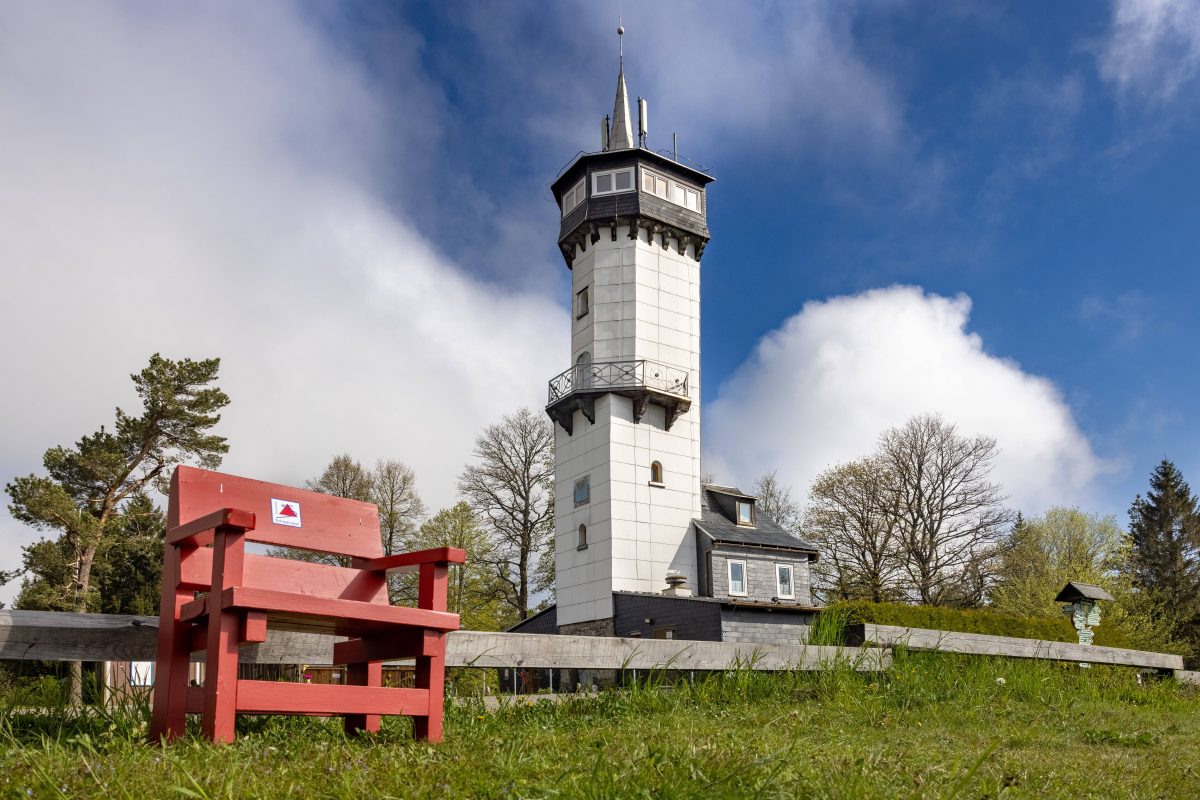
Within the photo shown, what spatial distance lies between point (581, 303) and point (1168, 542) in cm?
3652

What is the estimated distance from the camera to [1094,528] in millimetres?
45406

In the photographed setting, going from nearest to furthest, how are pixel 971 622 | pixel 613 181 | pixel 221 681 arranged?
pixel 221 681
pixel 971 622
pixel 613 181

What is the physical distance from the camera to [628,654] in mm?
6766

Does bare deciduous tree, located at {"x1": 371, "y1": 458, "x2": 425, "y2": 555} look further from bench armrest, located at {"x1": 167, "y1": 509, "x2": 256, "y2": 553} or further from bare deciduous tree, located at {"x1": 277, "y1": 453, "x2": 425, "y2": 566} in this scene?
bench armrest, located at {"x1": 167, "y1": 509, "x2": 256, "y2": 553}

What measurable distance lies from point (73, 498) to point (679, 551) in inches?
751

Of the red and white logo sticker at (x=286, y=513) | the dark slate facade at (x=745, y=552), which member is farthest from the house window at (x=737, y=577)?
the red and white logo sticker at (x=286, y=513)

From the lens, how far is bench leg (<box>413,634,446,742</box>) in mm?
4785

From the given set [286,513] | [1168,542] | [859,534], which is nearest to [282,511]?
[286,513]

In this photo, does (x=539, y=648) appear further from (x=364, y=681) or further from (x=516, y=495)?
(x=516, y=495)

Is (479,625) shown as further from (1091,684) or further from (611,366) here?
(1091,684)

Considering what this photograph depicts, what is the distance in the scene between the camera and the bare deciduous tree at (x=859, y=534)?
40000mm

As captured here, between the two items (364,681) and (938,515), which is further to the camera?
(938,515)

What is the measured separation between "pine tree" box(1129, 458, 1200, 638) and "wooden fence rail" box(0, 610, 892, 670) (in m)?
48.1

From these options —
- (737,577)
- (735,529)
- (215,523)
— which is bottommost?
(215,523)
